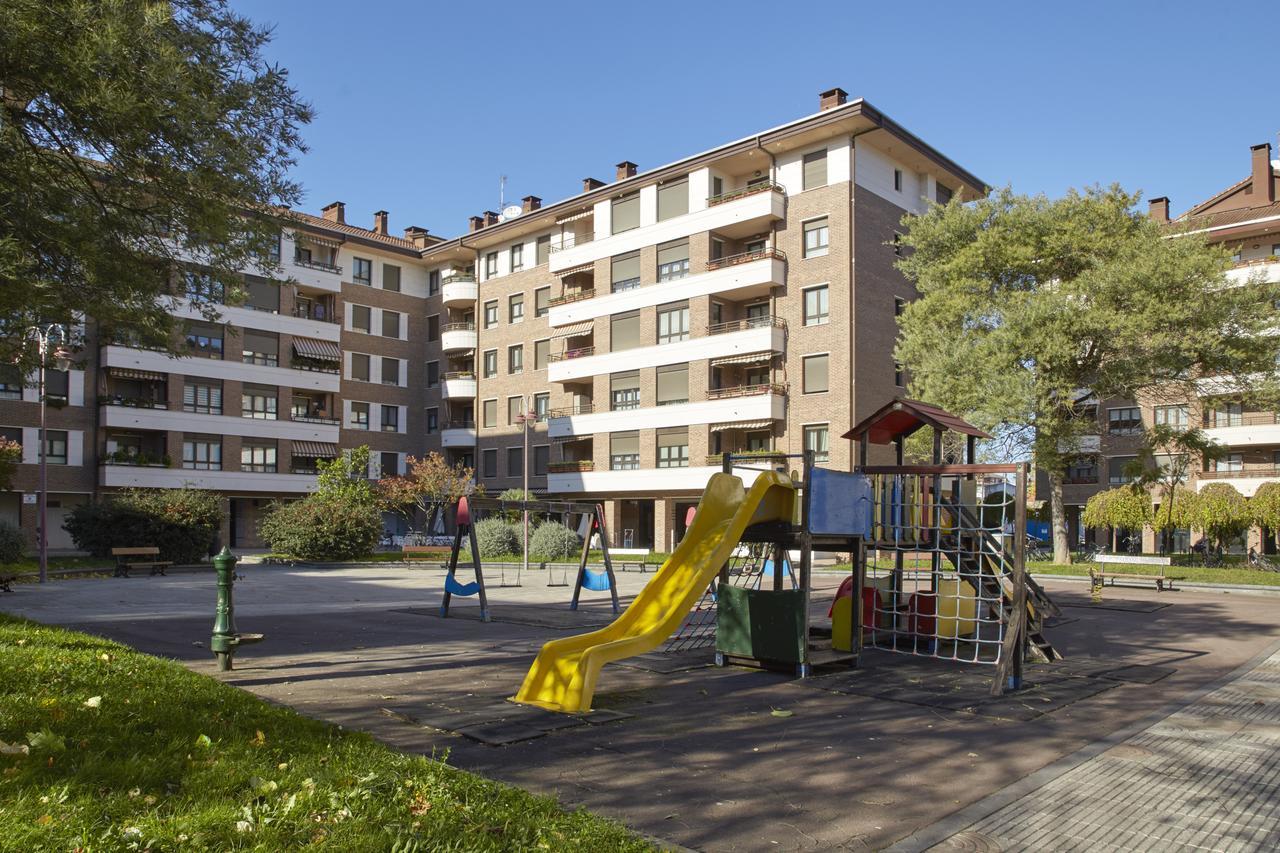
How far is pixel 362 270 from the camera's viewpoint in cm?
5538

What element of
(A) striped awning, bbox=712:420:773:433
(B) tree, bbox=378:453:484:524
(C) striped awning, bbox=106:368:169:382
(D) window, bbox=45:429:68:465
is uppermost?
(C) striped awning, bbox=106:368:169:382

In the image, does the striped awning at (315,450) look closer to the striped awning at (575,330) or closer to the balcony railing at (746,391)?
the striped awning at (575,330)

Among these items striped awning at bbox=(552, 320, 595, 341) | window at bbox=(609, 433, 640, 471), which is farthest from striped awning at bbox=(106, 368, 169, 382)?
window at bbox=(609, 433, 640, 471)

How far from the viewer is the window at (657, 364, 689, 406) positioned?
43312 mm

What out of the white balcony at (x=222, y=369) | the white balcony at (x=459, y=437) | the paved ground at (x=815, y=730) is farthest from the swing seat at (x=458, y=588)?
the white balcony at (x=459, y=437)

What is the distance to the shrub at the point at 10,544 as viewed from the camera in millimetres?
28823

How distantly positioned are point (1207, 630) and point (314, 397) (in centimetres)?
4627

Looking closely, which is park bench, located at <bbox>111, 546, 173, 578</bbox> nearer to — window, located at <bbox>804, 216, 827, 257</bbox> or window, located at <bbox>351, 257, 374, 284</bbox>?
window, located at <bbox>804, 216, 827, 257</bbox>

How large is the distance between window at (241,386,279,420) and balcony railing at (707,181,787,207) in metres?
25.6

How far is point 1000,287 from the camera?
3572 centimetres

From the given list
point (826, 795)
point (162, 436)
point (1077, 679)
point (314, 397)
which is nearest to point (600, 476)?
point (314, 397)

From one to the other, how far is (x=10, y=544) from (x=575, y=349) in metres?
27.3

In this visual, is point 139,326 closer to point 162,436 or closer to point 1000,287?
point 1000,287

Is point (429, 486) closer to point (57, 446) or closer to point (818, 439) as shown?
point (57, 446)
